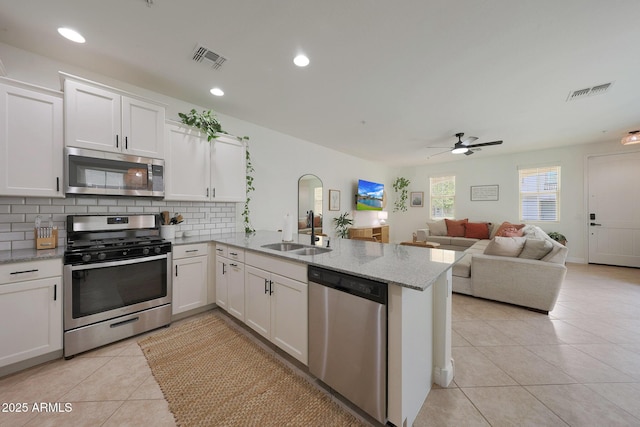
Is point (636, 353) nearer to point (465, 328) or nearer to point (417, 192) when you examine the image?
point (465, 328)

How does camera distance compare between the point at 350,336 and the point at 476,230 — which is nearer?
the point at 350,336

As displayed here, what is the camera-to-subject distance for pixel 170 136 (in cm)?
257

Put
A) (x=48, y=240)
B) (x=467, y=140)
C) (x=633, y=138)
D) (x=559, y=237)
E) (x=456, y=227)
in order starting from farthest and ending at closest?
(x=456, y=227) < (x=559, y=237) < (x=467, y=140) < (x=633, y=138) < (x=48, y=240)

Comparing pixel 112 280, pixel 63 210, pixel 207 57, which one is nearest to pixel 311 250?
pixel 112 280

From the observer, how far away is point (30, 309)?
172cm

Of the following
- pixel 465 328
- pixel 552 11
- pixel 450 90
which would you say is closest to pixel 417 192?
pixel 450 90

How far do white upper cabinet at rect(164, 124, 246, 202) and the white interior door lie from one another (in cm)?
747

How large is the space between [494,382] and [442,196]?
6.11 meters

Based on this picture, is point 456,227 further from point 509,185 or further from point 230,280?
point 230,280

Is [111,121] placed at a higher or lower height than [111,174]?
higher

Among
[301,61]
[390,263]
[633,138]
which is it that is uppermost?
[301,61]

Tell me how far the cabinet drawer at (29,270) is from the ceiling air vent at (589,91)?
18.5ft

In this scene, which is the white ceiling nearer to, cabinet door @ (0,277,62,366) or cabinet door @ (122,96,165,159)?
cabinet door @ (122,96,165,159)

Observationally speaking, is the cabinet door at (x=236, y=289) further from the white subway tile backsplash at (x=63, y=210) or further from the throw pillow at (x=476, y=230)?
the throw pillow at (x=476, y=230)
